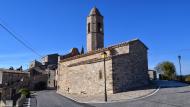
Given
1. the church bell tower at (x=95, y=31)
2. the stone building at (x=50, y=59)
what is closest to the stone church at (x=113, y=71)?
the church bell tower at (x=95, y=31)

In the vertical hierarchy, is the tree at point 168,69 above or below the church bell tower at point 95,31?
below

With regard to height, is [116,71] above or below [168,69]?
below

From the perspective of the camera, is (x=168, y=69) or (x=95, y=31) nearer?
(x=95, y=31)

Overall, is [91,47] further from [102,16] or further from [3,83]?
[3,83]

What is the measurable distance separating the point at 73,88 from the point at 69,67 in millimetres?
4671

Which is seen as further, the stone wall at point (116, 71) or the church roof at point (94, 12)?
the church roof at point (94, 12)

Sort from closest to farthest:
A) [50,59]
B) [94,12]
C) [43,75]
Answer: [94,12] < [43,75] < [50,59]

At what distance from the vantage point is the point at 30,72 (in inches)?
3172

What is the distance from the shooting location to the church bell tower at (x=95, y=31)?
48812mm

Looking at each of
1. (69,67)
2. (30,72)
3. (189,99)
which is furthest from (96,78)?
(30,72)

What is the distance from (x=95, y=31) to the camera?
48906mm

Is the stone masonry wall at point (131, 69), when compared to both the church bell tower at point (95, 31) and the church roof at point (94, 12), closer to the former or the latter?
the church bell tower at point (95, 31)

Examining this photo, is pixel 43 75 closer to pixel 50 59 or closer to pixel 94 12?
pixel 50 59

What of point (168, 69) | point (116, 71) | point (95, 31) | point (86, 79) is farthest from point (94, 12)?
point (116, 71)
